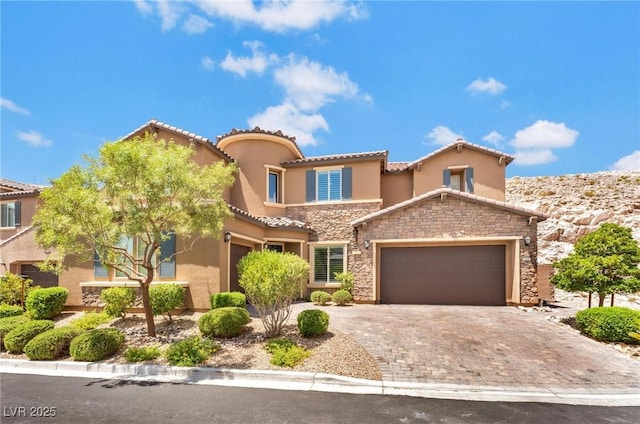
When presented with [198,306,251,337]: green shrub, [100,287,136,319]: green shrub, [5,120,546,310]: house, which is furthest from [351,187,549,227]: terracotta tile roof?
[100,287,136,319]: green shrub

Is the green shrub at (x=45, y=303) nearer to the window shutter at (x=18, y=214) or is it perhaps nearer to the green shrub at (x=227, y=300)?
the green shrub at (x=227, y=300)

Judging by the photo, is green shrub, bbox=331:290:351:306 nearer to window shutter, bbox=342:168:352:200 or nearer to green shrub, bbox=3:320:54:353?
window shutter, bbox=342:168:352:200

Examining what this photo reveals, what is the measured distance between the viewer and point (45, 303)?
12.0 m

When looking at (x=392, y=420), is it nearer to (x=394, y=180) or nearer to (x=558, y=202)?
(x=394, y=180)

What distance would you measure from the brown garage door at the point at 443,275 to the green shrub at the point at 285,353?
27.4 feet

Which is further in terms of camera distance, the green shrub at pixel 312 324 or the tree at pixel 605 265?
the tree at pixel 605 265

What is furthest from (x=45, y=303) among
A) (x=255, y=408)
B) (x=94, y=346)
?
(x=255, y=408)

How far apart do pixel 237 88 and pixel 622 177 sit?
45167 mm

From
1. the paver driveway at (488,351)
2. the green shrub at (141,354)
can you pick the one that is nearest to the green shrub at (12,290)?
the green shrub at (141,354)

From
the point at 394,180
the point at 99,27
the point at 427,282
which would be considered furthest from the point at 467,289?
the point at 99,27

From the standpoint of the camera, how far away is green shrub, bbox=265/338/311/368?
24.1ft

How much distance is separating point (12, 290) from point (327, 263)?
14.3 m

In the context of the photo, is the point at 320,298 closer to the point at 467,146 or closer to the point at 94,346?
the point at 94,346

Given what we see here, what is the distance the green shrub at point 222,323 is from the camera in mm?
9047
